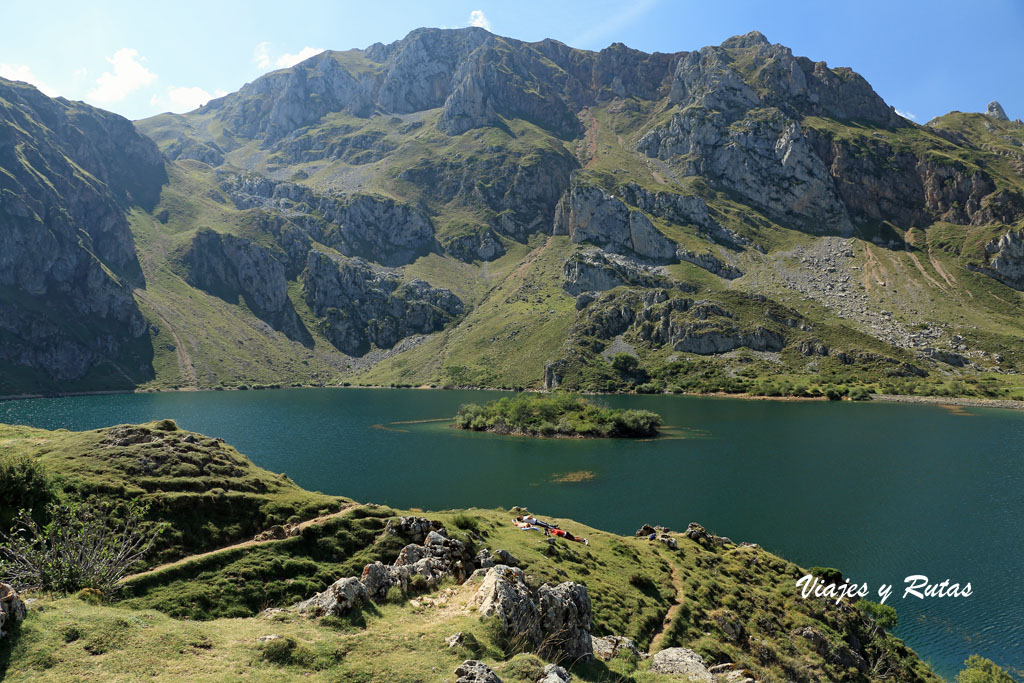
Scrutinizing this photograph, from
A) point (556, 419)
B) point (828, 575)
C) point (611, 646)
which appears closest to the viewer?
point (611, 646)

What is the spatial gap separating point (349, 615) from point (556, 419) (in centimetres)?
12573

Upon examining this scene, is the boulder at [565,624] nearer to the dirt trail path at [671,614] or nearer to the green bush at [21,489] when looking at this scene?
the dirt trail path at [671,614]

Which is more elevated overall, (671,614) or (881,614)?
(671,614)

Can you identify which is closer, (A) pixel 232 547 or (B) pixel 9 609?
(B) pixel 9 609

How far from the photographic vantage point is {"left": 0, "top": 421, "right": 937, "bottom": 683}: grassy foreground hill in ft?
54.2

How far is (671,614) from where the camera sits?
1431 inches

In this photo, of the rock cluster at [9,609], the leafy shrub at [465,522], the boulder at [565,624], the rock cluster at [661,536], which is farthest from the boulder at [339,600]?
the rock cluster at [661,536]

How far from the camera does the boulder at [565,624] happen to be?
2214 centimetres

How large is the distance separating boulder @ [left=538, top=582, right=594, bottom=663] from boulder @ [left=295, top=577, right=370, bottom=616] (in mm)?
7875

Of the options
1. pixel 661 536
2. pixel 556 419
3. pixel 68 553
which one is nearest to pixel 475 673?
pixel 68 553

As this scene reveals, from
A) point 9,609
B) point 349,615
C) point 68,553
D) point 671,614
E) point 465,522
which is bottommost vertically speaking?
point 671,614

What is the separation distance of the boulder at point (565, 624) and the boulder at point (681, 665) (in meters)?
3.89

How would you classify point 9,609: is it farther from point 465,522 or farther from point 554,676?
point 465,522

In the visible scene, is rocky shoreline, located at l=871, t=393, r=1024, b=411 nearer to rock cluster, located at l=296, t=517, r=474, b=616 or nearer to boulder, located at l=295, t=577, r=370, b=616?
rock cluster, located at l=296, t=517, r=474, b=616
